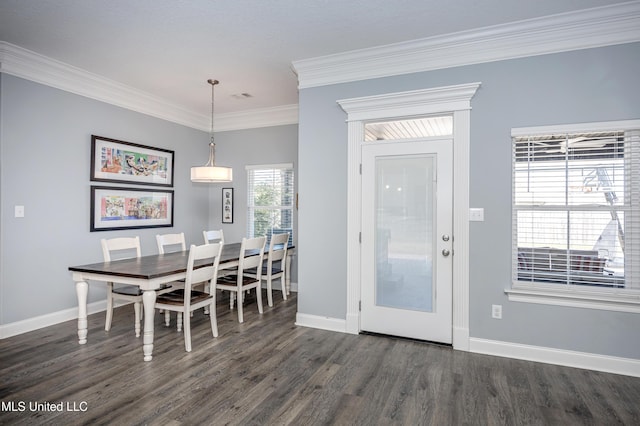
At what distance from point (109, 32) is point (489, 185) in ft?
11.8

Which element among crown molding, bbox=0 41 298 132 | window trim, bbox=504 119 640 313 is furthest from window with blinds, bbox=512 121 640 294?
crown molding, bbox=0 41 298 132

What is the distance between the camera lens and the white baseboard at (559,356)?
9.25 feet

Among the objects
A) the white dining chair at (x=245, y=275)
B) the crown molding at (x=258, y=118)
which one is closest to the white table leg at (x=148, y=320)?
the white dining chair at (x=245, y=275)

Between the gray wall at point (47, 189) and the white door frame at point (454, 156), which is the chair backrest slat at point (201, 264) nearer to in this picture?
the white door frame at point (454, 156)

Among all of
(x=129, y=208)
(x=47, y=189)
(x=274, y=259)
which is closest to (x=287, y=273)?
(x=274, y=259)

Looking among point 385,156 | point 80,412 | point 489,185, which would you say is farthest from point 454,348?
point 80,412

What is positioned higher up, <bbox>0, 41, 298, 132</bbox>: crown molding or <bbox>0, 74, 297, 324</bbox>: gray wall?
<bbox>0, 41, 298, 132</bbox>: crown molding

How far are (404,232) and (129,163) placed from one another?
142 inches

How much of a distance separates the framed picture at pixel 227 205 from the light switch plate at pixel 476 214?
391cm

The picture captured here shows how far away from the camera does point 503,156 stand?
3174 millimetres

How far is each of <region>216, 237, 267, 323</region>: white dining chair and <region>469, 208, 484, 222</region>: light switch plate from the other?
2.25 metres

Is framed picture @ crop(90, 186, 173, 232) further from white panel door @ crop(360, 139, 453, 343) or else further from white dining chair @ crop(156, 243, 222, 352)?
white panel door @ crop(360, 139, 453, 343)

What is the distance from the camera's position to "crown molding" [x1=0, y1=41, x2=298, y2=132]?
3.59m

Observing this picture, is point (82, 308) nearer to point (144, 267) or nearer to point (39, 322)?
point (144, 267)
